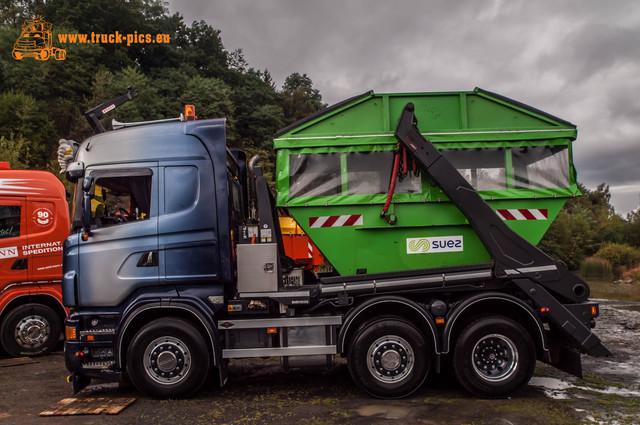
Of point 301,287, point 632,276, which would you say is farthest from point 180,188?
point 632,276

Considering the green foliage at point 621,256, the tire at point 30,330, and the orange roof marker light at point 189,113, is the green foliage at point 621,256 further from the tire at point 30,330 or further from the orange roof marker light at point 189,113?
the tire at point 30,330

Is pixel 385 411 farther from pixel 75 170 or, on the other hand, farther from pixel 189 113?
pixel 75 170

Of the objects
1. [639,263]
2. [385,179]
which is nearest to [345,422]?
[385,179]

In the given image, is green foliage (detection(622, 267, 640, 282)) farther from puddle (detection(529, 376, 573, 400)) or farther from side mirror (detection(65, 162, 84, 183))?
side mirror (detection(65, 162, 84, 183))

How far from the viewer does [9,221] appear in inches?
341

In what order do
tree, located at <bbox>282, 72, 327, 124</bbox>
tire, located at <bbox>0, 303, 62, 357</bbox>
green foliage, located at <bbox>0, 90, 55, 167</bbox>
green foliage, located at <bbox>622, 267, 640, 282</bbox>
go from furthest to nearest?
tree, located at <bbox>282, 72, 327, 124</bbox> → green foliage, located at <bbox>0, 90, 55, 167</bbox> → green foliage, located at <bbox>622, 267, 640, 282</bbox> → tire, located at <bbox>0, 303, 62, 357</bbox>

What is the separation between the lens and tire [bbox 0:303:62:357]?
28.1 ft

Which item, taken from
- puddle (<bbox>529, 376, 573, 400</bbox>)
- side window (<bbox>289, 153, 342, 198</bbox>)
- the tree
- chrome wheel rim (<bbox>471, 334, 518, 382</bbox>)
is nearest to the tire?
side window (<bbox>289, 153, 342, 198</bbox>)

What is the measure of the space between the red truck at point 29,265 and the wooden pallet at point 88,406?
3.35 metres

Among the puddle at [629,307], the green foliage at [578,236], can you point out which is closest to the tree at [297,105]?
the green foliage at [578,236]

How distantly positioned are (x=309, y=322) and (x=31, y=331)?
582 centimetres

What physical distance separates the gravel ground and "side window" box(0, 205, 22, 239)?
2.55 meters

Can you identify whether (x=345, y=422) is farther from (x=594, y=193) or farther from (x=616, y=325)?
(x=594, y=193)

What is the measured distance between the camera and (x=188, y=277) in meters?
5.82
